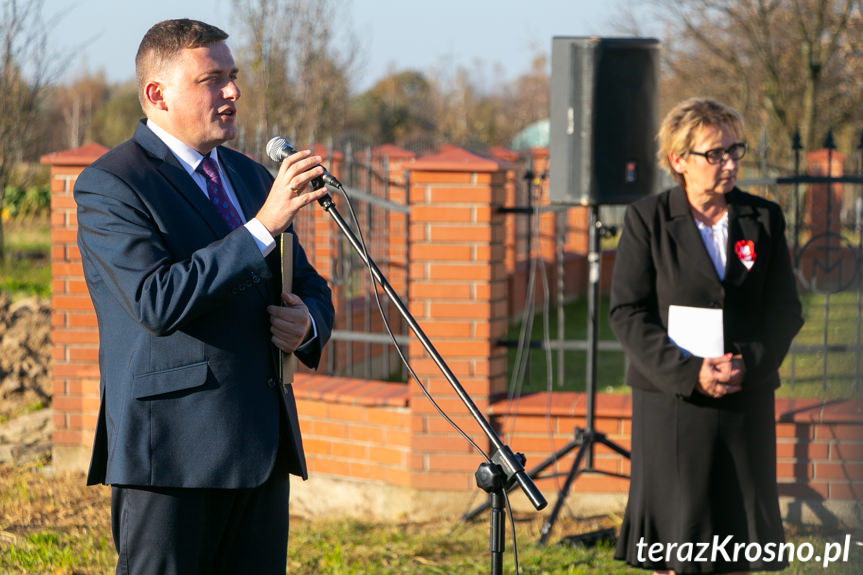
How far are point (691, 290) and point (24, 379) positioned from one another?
517 cm

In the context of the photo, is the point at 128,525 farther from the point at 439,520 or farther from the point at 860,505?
the point at 439,520

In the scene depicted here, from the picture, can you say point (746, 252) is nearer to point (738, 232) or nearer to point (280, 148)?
point (738, 232)

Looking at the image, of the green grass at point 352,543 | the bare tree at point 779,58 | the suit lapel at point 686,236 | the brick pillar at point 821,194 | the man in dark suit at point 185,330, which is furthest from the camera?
the bare tree at point 779,58

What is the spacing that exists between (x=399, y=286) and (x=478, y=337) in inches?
126

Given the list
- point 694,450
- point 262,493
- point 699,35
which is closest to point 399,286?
point 694,450

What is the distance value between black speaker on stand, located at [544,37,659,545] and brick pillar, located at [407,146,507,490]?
355 mm

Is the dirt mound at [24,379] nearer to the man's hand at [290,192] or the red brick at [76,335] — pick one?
the red brick at [76,335]

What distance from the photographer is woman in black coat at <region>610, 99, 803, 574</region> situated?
333cm

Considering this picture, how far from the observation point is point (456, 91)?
39.5 m

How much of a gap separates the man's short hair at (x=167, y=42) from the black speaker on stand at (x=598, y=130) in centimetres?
259

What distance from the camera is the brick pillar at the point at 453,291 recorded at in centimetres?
496

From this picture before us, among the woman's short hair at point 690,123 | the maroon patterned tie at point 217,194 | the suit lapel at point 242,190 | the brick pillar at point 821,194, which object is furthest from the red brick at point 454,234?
the brick pillar at point 821,194

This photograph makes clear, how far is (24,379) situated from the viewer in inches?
276

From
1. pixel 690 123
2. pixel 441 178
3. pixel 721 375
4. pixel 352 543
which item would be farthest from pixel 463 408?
pixel 690 123
